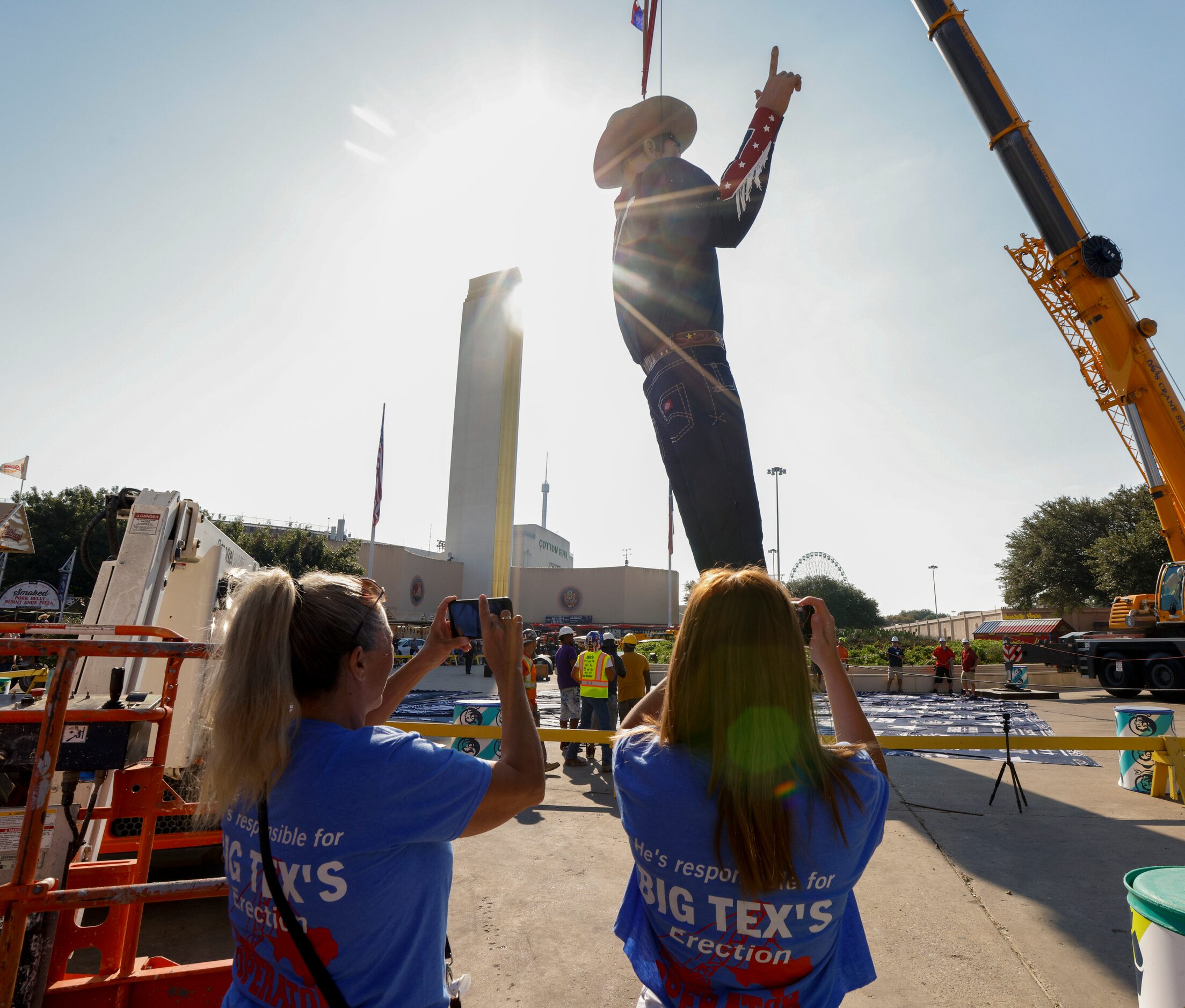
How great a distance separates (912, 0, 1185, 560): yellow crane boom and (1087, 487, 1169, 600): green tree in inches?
793

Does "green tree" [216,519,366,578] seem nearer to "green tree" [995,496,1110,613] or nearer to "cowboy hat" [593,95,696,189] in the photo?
"cowboy hat" [593,95,696,189]

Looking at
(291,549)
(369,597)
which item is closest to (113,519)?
A: (369,597)

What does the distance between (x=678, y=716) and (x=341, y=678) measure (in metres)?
0.77

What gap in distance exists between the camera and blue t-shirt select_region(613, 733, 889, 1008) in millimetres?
1348

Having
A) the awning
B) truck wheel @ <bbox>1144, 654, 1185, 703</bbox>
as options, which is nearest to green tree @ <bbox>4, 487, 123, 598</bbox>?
truck wheel @ <bbox>1144, 654, 1185, 703</bbox>

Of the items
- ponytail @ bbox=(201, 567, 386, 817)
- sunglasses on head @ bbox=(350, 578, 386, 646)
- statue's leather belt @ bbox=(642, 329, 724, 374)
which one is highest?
statue's leather belt @ bbox=(642, 329, 724, 374)

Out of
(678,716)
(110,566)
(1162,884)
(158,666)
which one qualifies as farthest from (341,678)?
(158,666)

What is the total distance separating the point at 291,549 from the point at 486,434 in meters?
14.7

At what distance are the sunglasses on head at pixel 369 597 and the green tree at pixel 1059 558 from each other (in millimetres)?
44651

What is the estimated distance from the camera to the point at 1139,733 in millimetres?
7691

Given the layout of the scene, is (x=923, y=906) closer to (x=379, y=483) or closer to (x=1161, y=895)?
(x=1161, y=895)

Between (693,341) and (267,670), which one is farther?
(693,341)

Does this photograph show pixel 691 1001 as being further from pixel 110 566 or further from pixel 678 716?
pixel 110 566

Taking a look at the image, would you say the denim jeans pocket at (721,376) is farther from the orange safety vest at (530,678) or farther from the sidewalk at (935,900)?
the orange safety vest at (530,678)
